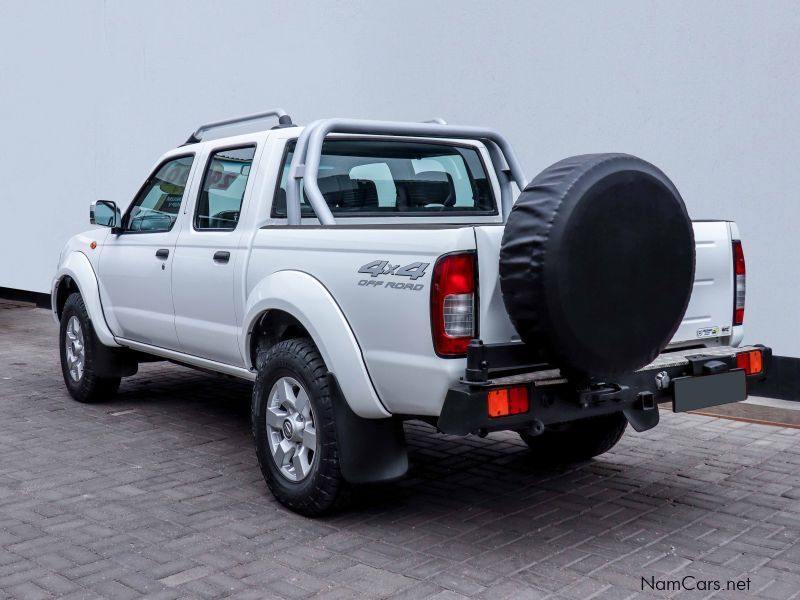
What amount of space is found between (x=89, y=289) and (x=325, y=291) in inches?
122

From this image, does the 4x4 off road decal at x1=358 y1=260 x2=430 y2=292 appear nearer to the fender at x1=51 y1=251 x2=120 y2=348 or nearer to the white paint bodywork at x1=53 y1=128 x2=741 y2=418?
the white paint bodywork at x1=53 y1=128 x2=741 y2=418

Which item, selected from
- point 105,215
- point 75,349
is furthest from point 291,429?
point 75,349

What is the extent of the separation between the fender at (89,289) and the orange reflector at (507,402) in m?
3.85

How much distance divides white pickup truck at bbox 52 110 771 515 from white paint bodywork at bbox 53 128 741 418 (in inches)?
0.5

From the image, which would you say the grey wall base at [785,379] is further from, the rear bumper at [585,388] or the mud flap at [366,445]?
the mud flap at [366,445]

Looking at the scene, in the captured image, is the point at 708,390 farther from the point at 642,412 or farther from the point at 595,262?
the point at 595,262

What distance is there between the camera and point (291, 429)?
4508mm

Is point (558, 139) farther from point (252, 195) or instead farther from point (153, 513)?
point (153, 513)

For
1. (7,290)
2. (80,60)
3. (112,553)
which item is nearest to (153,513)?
(112,553)

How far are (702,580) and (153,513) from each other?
256cm

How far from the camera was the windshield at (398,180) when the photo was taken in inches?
203

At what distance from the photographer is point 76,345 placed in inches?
280

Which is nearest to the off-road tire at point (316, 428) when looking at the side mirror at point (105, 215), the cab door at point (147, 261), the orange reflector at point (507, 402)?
the orange reflector at point (507, 402)

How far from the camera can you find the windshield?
5145mm
